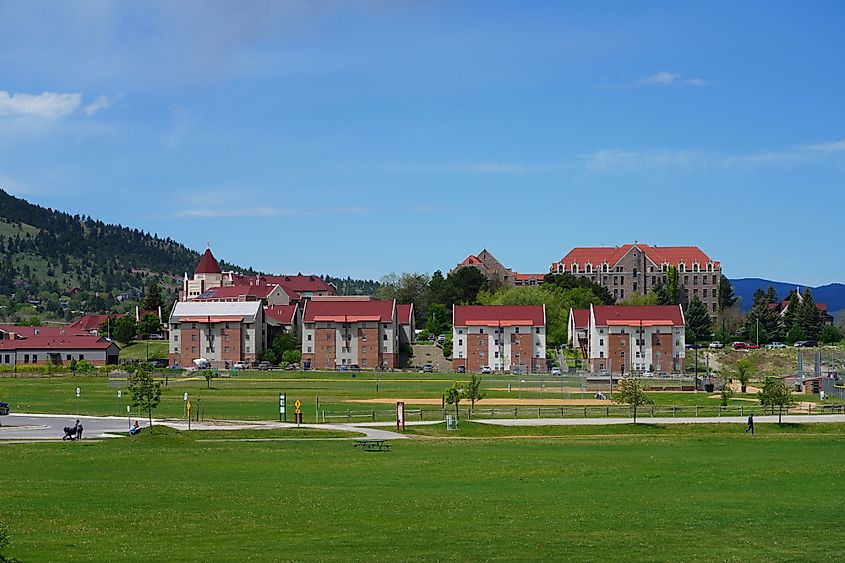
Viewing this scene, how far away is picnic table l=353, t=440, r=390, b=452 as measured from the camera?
4697 centimetres

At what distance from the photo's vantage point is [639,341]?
142m

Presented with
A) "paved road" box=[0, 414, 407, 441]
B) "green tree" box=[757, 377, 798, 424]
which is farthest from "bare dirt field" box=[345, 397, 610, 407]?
"paved road" box=[0, 414, 407, 441]

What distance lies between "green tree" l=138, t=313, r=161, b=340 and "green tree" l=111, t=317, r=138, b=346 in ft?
9.02

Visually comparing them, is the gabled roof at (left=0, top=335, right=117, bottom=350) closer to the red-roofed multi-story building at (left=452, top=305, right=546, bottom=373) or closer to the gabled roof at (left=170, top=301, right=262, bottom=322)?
the gabled roof at (left=170, top=301, right=262, bottom=322)

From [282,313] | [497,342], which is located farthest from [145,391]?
[282,313]

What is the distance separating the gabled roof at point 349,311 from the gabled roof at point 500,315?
9.42 m

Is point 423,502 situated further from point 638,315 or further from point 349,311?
point 349,311

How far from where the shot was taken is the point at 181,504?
100ft

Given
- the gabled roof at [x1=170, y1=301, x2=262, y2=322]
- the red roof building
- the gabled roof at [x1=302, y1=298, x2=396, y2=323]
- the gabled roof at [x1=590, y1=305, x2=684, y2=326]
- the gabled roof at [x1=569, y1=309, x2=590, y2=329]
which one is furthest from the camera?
the gabled roof at [x1=569, y1=309, x2=590, y2=329]

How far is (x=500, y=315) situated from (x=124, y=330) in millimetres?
64666

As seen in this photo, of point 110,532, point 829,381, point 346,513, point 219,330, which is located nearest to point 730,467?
point 346,513

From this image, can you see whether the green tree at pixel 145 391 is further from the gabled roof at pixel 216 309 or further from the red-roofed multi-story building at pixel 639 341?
the gabled roof at pixel 216 309

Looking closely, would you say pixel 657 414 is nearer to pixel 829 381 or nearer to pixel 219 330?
pixel 829 381

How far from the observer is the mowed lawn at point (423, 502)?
24641 mm
